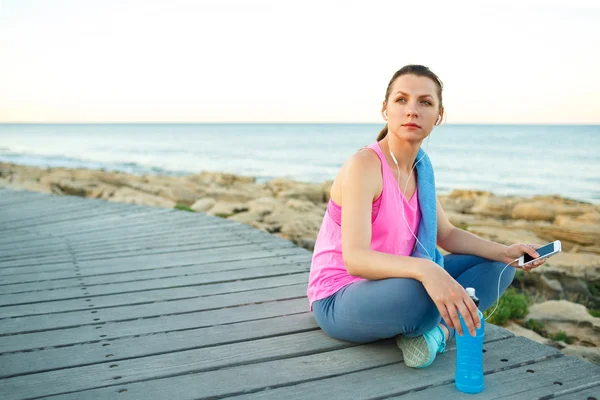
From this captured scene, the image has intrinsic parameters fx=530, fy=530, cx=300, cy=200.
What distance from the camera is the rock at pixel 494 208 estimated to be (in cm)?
1257

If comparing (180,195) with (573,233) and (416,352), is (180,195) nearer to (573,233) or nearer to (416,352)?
(573,233)

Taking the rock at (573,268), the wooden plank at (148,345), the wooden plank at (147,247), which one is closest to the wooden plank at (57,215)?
the wooden plank at (147,247)

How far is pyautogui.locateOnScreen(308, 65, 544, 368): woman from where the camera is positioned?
2.16 m

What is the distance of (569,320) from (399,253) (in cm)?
260

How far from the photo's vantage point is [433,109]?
7.84ft

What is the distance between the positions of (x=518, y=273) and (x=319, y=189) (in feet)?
26.2

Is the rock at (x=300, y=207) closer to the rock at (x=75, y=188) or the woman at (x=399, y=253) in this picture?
the rock at (x=75, y=188)

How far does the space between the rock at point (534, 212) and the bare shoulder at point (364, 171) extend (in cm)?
1081

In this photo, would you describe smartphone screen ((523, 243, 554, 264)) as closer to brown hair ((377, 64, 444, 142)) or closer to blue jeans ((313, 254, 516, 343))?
blue jeans ((313, 254, 516, 343))

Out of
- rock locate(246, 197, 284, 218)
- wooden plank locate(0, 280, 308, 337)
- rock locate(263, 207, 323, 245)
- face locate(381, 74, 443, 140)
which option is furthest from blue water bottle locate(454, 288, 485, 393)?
rock locate(246, 197, 284, 218)

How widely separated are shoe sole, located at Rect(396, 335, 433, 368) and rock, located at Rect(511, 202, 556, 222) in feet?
35.5

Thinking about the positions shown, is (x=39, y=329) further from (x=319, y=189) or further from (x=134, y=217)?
(x=319, y=189)

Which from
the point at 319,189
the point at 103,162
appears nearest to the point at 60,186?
the point at 319,189

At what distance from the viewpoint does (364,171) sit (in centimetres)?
231
